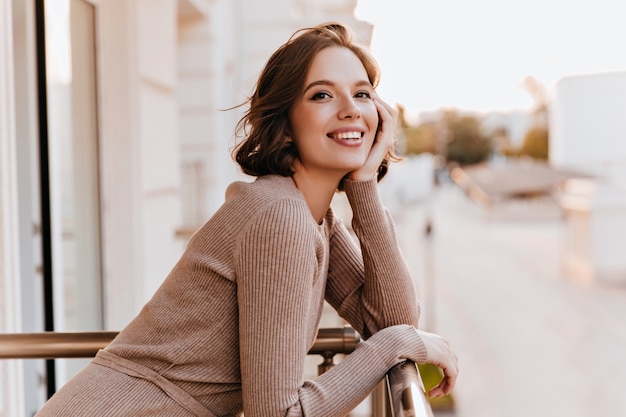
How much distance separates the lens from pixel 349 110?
123 cm

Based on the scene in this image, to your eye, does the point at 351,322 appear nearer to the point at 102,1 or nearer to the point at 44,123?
the point at 44,123

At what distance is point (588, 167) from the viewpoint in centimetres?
2284

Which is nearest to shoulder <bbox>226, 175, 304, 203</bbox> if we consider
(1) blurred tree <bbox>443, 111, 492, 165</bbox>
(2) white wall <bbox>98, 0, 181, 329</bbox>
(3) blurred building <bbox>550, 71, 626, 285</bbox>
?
(2) white wall <bbox>98, 0, 181, 329</bbox>

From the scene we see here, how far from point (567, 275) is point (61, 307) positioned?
34.3 ft

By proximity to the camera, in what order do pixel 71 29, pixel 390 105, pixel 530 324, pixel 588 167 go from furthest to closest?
pixel 588 167 < pixel 530 324 < pixel 71 29 < pixel 390 105

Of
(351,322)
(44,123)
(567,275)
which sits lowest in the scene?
(567,275)

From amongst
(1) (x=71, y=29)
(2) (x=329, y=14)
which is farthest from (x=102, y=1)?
(2) (x=329, y=14)

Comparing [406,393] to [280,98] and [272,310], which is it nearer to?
[272,310]

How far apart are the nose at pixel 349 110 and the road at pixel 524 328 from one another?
488cm

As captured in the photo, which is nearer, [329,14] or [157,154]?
[157,154]

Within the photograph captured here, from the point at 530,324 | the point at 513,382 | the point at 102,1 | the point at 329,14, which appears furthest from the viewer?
the point at 530,324

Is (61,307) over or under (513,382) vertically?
over

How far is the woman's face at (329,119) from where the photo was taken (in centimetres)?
123

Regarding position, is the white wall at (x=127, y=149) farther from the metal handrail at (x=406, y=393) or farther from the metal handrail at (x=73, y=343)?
the metal handrail at (x=406, y=393)
